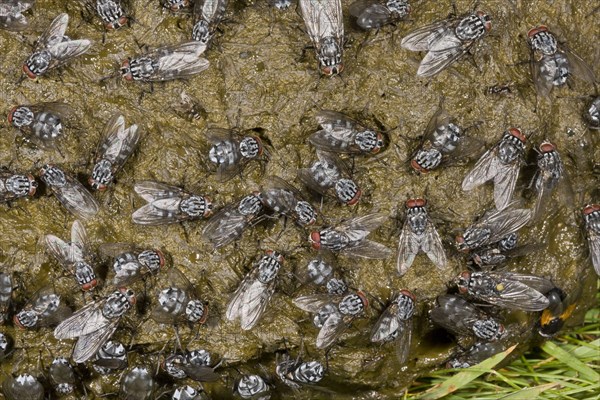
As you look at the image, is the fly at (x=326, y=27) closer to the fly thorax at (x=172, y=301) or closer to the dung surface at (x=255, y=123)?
the dung surface at (x=255, y=123)

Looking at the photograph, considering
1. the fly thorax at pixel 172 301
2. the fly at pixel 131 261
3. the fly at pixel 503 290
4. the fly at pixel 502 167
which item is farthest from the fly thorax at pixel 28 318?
the fly at pixel 502 167

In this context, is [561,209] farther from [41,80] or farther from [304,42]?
[41,80]

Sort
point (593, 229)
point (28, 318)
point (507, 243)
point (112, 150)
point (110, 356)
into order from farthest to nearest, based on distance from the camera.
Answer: point (593, 229) < point (507, 243) < point (110, 356) < point (28, 318) < point (112, 150)

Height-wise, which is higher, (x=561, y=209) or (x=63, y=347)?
(x=561, y=209)

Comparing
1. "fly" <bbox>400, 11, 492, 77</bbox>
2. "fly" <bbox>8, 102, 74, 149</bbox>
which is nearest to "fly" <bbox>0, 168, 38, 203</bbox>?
"fly" <bbox>8, 102, 74, 149</bbox>

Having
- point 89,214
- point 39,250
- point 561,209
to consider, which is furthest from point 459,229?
point 39,250

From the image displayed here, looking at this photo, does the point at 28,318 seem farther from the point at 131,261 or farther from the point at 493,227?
the point at 493,227

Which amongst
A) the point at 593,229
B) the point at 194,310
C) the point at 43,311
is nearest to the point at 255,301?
the point at 194,310
